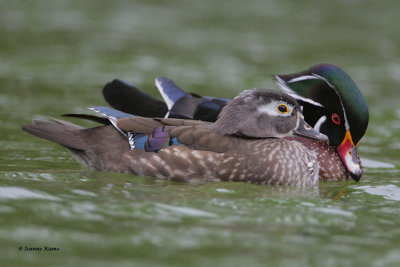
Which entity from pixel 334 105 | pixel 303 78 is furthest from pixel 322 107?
pixel 303 78

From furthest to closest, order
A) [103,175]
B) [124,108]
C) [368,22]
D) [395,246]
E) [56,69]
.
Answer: [368,22] < [56,69] < [124,108] < [103,175] < [395,246]

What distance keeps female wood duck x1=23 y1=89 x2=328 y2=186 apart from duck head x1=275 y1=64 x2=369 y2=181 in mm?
304

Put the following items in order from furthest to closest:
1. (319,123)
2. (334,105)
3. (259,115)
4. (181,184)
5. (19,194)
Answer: (319,123), (334,105), (259,115), (181,184), (19,194)

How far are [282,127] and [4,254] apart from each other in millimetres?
2670

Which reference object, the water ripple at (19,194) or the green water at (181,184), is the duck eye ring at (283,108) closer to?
the green water at (181,184)

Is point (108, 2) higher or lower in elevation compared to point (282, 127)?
higher

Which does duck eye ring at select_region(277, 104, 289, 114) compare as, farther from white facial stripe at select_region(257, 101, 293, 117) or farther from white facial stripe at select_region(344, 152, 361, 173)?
white facial stripe at select_region(344, 152, 361, 173)

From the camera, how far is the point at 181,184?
543 cm

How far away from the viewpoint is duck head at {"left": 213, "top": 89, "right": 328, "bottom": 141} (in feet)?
18.7

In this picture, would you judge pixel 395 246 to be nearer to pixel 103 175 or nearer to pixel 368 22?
pixel 103 175

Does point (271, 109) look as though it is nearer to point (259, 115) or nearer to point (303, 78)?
point (259, 115)

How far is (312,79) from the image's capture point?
20.3 feet

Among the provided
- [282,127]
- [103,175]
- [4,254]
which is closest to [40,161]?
[103,175]

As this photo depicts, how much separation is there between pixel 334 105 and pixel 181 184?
1476 millimetres
